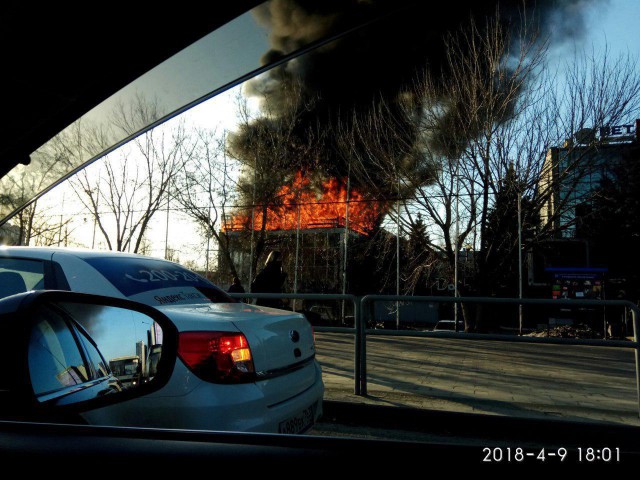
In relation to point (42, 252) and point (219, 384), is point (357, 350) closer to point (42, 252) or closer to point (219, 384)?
point (219, 384)

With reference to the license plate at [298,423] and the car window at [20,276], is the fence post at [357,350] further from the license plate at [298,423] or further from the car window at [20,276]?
the car window at [20,276]

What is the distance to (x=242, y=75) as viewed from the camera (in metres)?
7.62

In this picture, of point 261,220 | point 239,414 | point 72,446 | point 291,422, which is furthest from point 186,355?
point 261,220

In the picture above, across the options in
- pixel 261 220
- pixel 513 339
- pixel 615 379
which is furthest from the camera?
pixel 261 220

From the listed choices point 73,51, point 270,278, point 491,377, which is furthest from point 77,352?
point 270,278

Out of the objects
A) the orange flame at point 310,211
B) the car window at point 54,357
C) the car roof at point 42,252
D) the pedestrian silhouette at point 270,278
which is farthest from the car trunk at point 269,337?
the orange flame at point 310,211

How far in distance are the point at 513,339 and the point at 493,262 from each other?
10.7 m

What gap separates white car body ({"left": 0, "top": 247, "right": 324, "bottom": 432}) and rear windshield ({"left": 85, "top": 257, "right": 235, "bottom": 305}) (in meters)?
0.01

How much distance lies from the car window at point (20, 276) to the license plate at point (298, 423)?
1.82m

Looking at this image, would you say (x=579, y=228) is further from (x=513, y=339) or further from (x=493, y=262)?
(x=513, y=339)

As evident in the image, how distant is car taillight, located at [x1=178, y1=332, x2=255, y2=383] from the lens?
2.43 m

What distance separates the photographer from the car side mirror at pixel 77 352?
105 cm

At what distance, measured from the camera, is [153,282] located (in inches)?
126

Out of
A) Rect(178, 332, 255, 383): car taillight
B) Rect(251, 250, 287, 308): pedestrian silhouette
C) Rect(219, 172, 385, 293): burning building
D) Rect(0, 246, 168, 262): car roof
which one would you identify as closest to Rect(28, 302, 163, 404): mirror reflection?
Rect(178, 332, 255, 383): car taillight
